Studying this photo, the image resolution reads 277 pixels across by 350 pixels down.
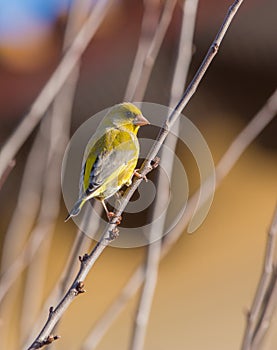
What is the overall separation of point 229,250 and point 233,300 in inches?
16.4

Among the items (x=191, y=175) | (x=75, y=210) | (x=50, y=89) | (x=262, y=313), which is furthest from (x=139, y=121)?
(x=191, y=175)

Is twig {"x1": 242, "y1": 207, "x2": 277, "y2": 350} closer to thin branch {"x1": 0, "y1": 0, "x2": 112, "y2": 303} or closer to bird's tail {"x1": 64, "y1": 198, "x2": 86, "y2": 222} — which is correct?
bird's tail {"x1": 64, "y1": 198, "x2": 86, "y2": 222}

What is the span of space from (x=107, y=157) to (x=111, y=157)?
0.01 meters

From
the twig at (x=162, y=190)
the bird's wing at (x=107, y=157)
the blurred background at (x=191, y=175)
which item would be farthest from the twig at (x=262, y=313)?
the blurred background at (x=191, y=175)

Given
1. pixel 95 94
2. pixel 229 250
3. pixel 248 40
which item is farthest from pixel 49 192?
pixel 229 250

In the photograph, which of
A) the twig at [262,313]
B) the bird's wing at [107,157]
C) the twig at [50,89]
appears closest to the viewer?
the twig at [262,313]

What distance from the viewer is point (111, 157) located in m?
1.76

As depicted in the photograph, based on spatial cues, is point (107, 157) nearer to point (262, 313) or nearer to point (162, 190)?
point (162, 190)

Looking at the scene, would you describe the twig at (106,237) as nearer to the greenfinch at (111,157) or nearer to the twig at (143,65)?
the greenfinch at (111,157)

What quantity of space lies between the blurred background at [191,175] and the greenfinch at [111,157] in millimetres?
2013

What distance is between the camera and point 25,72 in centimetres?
430

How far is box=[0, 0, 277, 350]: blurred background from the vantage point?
4.16 meters

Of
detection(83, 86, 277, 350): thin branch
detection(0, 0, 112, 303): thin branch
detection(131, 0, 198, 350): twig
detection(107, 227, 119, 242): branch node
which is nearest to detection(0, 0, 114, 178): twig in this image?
detection(0, 0, 112, 303): thin branch

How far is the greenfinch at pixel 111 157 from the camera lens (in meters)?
1.74
